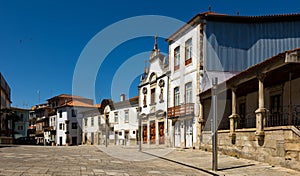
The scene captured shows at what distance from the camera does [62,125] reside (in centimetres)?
6544

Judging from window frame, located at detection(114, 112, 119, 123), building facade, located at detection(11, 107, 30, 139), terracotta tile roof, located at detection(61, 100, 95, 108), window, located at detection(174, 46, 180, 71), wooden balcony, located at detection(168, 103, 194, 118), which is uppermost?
window, located at detection(174, 46, 180, 71)

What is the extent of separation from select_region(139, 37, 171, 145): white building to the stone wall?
480 inches

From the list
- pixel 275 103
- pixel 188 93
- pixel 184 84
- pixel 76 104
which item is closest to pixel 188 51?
pixel 184 84

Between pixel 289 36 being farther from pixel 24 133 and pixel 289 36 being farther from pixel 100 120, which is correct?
pixel 24 133

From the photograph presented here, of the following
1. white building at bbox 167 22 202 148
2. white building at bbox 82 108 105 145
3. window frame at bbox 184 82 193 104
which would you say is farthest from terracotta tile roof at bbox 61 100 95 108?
window frame at bbox 184 82 193 104

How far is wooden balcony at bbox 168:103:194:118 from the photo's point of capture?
23.7m

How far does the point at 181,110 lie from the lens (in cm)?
2520

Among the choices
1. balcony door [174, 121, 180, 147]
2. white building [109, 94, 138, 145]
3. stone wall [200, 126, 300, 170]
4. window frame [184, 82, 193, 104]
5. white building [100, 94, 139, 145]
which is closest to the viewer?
stone wall [200, 126, 300, 170]

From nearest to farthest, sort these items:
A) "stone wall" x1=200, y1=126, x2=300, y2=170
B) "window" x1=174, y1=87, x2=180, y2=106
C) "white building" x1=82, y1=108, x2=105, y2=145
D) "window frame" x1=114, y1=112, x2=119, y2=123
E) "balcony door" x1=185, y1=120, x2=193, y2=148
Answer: "stone wall" x1=200, y1=126, x2=300, y2=170 < "balcony door" x1=185, y1=120, x2=193, y2=148 < "window" x1=174, y1=87, x2=180, y2=106 < "window frame" x1=114, y1=112, x2=119, y2=123 < "white building" x1=82, y1=108, x2=105, y2=145

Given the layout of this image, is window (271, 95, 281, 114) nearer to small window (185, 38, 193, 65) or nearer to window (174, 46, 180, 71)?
small window (185, 38, 193, 65)

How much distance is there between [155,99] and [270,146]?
19.4 meters

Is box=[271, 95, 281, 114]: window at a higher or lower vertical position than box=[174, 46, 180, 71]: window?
lower

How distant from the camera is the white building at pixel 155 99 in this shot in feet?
96.6

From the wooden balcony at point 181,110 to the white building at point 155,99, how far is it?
171 cm
